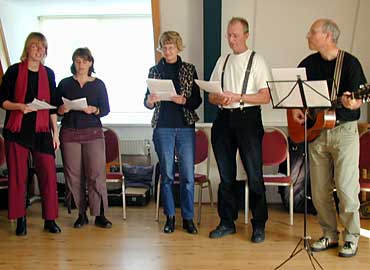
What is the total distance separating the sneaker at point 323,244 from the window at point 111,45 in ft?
8.02

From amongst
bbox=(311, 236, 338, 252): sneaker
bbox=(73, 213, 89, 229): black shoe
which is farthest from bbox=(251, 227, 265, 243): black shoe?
bbox=(73, 213, 89, 229): black shoe

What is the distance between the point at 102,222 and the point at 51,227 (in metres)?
0.40

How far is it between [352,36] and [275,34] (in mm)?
683

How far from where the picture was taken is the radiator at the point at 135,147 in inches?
201

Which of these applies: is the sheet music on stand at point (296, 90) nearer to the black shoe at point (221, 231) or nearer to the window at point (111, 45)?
the black shoe at point (221, 231)

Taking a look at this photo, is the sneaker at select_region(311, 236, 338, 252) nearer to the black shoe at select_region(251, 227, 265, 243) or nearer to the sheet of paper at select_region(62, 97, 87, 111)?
the black shoe at select_region(251, 227, 265, 243)

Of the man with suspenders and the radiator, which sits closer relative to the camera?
the man with suspenders

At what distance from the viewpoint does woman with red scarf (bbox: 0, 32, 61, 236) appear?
3.67 m

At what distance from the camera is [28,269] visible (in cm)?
311

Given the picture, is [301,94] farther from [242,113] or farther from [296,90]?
[242,113]

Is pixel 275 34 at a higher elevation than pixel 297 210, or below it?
higher

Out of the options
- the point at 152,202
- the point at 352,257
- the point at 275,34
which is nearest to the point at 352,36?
the point at 275,34

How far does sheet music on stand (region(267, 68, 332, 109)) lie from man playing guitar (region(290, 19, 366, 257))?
0.49 feet

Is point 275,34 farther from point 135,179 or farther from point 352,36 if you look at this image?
point 135,179
